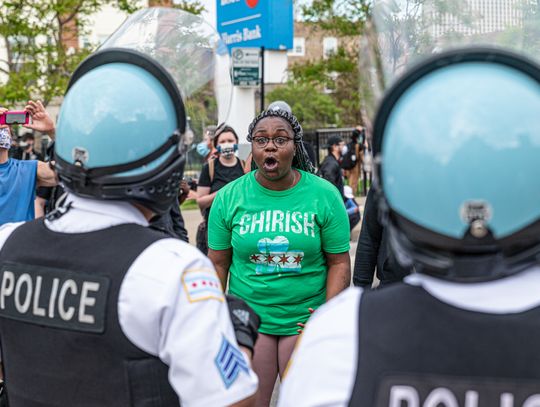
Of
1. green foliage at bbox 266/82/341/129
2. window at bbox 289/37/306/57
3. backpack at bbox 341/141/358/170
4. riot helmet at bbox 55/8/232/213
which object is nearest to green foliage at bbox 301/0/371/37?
backpack at bbox 341/141/358/170

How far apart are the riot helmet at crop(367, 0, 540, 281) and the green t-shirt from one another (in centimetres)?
213

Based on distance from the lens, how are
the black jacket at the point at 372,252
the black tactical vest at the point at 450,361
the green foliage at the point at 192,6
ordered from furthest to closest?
the green foliage at the point at 192,6 → the black jacket at the point at 372,252 → the black tactical vest at the point at 450,361

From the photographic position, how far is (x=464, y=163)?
4.63 feet

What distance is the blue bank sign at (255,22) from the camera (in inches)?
470

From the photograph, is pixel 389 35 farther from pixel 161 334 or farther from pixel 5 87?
pixel 5 87

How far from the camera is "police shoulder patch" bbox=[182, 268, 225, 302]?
1786 mm

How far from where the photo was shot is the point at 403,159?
1488 millimetres

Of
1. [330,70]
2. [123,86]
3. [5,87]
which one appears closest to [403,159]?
[123,86]

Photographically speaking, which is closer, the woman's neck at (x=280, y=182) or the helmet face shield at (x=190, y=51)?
the helmet face shield at (x=190, y=51)

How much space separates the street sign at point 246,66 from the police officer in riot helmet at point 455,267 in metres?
8.86

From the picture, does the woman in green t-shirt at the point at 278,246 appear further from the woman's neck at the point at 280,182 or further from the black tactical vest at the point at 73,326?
the black tactical vest at the point at 73,326

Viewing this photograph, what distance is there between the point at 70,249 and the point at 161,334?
360 mm

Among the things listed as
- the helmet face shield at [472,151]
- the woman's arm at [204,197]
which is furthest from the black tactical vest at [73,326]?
the woman's arm at [204,197]

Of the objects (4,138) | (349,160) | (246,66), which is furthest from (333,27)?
(4,138)
